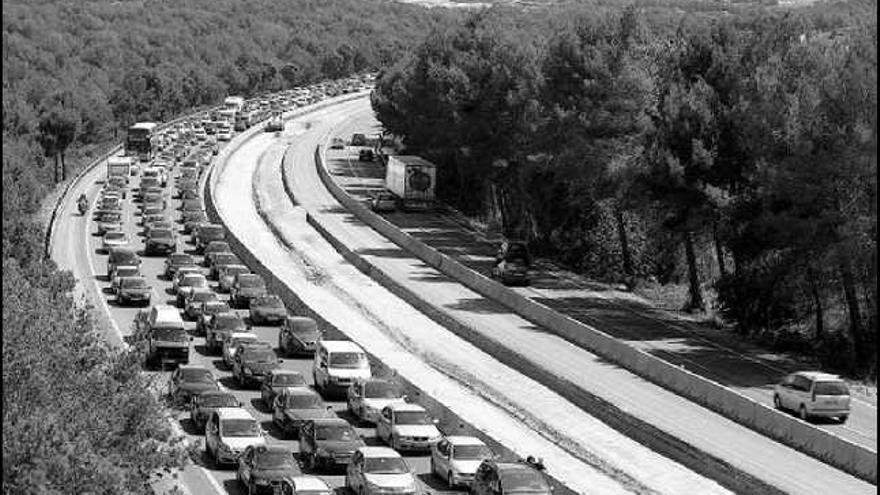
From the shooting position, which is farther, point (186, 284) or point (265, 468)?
point (186, 284)

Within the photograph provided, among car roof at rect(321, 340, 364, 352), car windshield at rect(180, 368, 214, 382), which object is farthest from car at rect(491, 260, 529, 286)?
car windshield at rect(180, 368, 214, 382)

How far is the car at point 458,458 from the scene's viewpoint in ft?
142

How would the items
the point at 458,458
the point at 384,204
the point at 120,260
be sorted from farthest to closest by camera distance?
1. the point at 384,204
2. the point at 120,260
3. the point at 458,458

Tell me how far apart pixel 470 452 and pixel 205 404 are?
888 cm

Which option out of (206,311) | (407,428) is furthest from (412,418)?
(206,311)

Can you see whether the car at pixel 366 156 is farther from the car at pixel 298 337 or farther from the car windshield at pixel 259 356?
the car windshield at pixel 259 356

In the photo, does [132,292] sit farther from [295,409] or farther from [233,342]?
[295,409]

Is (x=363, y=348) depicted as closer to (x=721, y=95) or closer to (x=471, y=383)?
(x=471, y=383)

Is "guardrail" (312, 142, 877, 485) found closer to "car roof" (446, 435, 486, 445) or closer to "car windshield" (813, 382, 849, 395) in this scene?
"car windshield" (813, 382, 849, 395)

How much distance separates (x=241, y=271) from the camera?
76625 mm

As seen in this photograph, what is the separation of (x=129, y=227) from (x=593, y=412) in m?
50.5

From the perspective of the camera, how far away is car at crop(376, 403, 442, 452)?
156 ft

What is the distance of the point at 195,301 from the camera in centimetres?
6900

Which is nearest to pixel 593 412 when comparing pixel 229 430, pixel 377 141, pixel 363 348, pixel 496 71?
pixel 363 348
